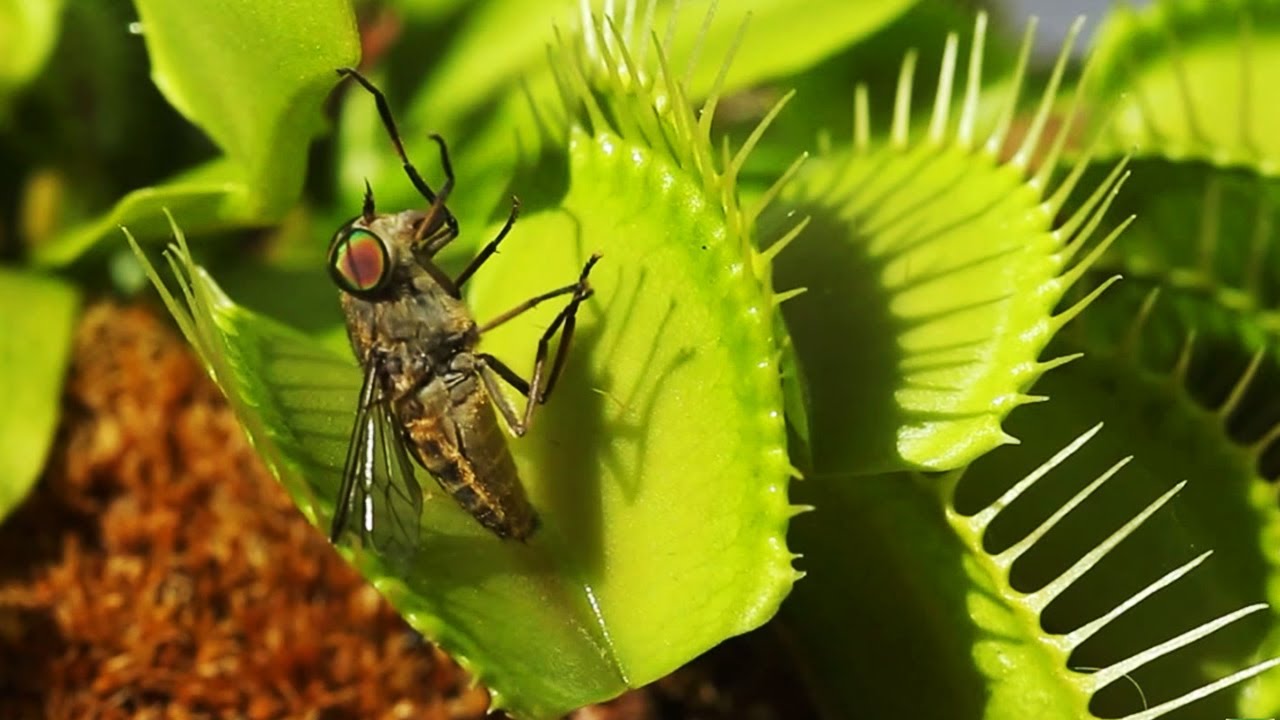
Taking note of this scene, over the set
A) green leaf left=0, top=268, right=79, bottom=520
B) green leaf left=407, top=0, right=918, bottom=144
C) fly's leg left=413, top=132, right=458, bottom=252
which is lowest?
green leaf left=0, top=268, right=79, bottom=520

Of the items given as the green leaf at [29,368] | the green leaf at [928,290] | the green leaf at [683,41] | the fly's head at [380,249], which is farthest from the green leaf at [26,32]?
the green leaf at [928,290]

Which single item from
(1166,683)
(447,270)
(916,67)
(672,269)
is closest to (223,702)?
(447,270)

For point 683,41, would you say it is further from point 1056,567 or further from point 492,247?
point 1056,567

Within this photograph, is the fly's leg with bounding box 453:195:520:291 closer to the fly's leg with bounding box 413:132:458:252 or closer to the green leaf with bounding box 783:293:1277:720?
the fly's leg with bounding box 413:132:458:252

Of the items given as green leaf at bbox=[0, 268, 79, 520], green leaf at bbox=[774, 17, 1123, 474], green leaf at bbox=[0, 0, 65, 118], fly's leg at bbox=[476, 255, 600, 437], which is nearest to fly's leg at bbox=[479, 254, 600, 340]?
fly's leg at bbox=[476, 255, 600, 437]

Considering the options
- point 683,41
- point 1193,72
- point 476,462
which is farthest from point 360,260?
point 1193,72

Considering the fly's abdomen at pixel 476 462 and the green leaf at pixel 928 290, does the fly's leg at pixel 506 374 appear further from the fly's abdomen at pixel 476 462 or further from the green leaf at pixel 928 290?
the green leaf at pixel 928 290

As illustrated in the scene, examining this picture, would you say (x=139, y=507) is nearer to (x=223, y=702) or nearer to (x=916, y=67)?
(x=223, y=702)
